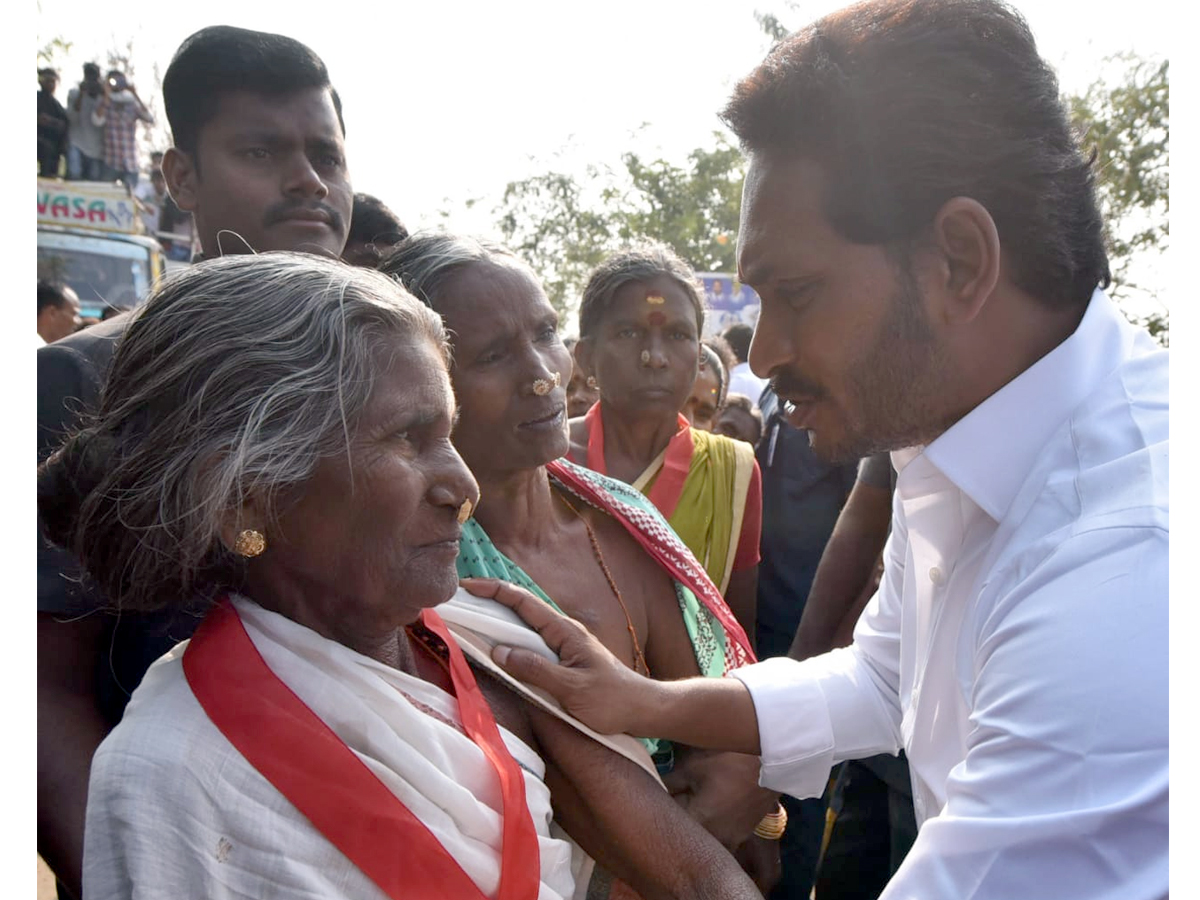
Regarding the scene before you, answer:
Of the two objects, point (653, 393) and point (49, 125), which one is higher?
point (49, 125)

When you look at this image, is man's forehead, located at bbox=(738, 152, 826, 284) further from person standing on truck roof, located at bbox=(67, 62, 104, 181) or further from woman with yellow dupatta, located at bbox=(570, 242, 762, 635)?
person standing on truck roof, located at bbox=(67, 62, 104, 181)

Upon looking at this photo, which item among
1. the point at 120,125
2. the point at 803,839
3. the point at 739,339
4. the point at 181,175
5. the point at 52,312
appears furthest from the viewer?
the point at 120,125

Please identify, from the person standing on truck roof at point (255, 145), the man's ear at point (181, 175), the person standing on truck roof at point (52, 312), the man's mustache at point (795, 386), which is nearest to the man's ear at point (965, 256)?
the man's mustache at point (795, 386)

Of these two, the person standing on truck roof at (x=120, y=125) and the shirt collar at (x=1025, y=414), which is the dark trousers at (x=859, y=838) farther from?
the person standing on truck roof at (x=120, y=125)

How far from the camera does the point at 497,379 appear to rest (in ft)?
7.59

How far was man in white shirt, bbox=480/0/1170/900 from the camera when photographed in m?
1.57

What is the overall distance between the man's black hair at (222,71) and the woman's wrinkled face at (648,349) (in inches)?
59.4

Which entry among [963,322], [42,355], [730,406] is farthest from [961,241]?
[730,406]

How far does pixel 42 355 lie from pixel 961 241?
179 cm

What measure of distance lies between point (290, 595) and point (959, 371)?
4.22 ft

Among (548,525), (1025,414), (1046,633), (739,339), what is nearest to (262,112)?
(548,525)

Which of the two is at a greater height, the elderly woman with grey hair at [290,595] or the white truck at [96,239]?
the white truck at [96,239]

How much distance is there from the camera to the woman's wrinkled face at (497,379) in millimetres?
2299

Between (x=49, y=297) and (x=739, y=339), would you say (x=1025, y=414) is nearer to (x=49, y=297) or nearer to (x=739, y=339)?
(x=739, y=339)
